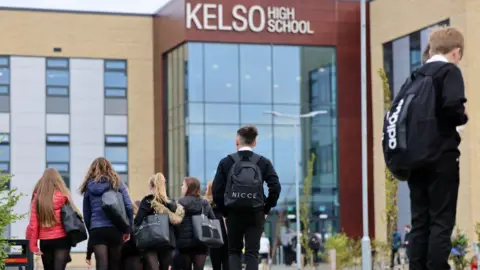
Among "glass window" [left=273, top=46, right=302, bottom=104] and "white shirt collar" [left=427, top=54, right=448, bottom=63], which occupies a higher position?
"glass window" [left=273, top=46, right=302, bottom=104]

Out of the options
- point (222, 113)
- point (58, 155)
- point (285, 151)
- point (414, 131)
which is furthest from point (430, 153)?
point (58, 155)

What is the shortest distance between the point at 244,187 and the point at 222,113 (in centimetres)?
4322

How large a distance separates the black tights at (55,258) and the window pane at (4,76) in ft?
152

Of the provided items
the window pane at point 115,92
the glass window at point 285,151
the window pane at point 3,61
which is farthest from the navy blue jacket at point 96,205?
the window pane at point 115,92

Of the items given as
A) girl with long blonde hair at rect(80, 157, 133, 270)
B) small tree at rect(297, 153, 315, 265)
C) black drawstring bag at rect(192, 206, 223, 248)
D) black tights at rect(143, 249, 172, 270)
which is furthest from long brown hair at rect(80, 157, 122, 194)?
small tree at rect(297, 153, 315, 265)

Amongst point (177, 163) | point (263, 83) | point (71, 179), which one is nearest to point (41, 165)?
point (71, 179)

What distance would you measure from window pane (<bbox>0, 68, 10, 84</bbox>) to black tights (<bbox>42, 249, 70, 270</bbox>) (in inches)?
1828

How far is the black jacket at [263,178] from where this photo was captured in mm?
11766

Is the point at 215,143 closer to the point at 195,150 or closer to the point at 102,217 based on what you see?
the point at 195,150

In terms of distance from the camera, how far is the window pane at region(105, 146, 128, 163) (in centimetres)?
5988

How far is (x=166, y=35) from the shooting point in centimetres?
5769

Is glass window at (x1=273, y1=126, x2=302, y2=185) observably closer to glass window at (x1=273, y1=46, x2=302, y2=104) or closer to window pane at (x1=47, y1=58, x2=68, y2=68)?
glass window at (x1=273, y1=46, x2=302, y2=104)

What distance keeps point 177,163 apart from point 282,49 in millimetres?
7553

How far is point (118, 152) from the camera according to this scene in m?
60.0
